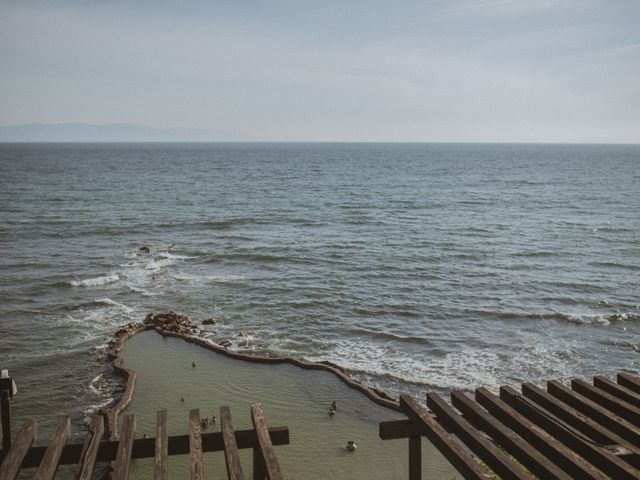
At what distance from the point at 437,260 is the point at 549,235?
1342 centimetres

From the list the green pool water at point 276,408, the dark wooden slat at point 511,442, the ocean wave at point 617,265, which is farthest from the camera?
the ocean wave at point 617,265

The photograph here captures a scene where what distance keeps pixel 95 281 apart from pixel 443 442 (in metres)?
25.5

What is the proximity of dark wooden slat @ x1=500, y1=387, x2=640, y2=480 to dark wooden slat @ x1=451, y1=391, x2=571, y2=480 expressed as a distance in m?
0.42

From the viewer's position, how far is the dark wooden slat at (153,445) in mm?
5016

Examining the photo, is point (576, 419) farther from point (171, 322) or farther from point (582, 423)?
point (171, 322)

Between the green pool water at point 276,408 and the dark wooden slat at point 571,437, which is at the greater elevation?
the dark wooden slat at point 571,437

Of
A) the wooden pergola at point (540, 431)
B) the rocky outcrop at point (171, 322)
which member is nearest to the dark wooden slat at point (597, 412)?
the wooden pergola at point (540, 431)

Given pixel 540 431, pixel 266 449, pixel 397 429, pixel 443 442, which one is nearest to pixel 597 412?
pixel 540 431

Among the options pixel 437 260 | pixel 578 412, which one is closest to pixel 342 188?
pixel 437 260

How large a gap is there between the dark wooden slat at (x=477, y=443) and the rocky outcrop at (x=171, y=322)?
1603 cm

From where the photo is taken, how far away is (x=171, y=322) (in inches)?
818

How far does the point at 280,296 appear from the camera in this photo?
25312 millimetres

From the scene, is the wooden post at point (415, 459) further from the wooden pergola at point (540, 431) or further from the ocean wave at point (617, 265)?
the ocean wave at point (617, 265)

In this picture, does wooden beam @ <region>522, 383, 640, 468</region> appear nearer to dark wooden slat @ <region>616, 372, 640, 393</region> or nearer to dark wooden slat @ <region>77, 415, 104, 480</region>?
dark wooden slat @ <region>616, 372, 640, 393</region>
